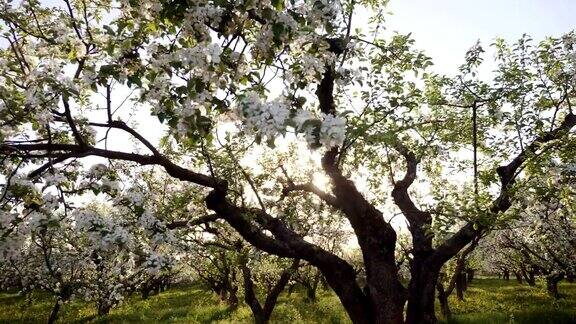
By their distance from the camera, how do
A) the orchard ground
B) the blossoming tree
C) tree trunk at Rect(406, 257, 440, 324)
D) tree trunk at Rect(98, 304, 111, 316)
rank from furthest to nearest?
tree trunk at Rect(98, 304, 111, 316) → the orchard ground → tree trunk at Rect(406, 257, 440, 324) → the blossoming tree

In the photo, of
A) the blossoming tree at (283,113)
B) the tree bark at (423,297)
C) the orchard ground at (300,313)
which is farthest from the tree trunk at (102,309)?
the tree bark at (423,297)

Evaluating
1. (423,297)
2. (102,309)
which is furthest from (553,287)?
(102,309)

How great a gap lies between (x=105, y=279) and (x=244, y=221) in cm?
1825

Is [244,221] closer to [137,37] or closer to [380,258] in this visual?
[380,258]

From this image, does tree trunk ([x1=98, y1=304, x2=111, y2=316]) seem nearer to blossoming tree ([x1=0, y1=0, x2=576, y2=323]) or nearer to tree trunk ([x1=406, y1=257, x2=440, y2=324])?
blossoming tree ([x1=0, y1=0, x2=576, y2=323])

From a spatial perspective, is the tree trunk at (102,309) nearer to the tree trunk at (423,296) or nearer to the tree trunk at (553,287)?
the tree trunk at (423,296)

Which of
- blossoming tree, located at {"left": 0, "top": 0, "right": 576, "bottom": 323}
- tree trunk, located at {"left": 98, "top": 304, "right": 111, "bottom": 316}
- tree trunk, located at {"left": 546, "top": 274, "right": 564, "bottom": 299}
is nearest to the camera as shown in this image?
blossoming tree, located at {"left": 0, "top": 0, "right": 576, "bottom": 323}

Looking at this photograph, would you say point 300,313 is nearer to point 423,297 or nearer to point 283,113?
point 423,297

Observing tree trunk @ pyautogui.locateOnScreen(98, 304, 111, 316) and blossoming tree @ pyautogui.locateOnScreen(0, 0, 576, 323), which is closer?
blossoming tree @ pyautogui.locateOnScreen(0, 0, 576, 323)

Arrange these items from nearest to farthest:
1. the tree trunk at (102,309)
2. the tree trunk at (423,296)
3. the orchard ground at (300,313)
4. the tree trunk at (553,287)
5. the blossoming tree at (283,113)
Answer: the blossoming tree at (283,113), the tree trunk at (423,296), the orchard ground at (300,313), the tree trunk at (102,309), the tree trunk at (553,287)

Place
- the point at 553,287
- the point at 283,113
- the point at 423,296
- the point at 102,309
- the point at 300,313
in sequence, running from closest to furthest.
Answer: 1. the point at 283,113
2. the point at 423,296
3. the point at 300,313
4. the point at 102,309
5. the point at 553,287

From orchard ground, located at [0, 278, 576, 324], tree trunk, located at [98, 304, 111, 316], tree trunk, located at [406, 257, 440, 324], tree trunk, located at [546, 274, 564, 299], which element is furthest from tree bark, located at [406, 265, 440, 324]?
tree trunk, located at [546, 274, 564, 299]

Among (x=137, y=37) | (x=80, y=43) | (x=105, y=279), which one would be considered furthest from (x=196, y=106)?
(x=105, y=279)

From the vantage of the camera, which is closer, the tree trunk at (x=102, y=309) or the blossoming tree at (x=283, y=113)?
the blossoming tree at (x=283, y=113)
